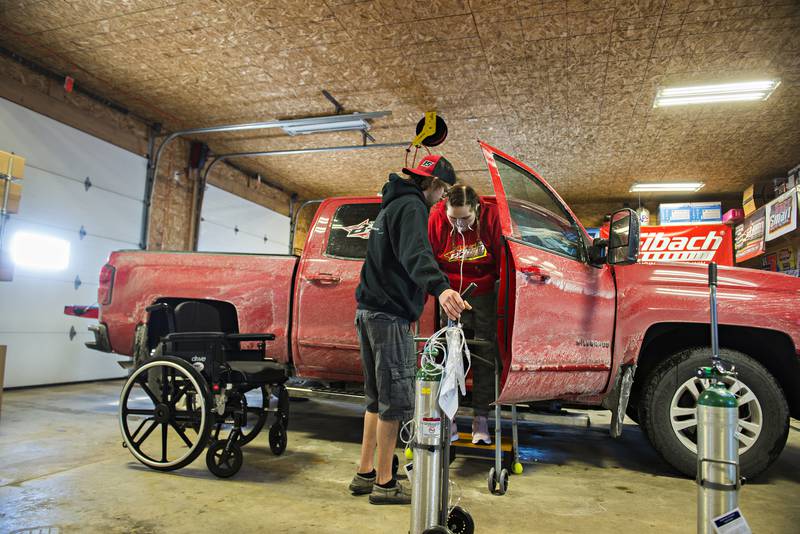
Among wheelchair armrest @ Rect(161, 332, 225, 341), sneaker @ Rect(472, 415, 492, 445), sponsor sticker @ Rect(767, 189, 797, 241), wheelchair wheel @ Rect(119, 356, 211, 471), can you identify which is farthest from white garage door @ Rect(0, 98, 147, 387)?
sponsor sticker @ Rect(767, 189, 797, 241)

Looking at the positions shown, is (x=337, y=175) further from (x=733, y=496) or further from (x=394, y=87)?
(x=733, y=496)

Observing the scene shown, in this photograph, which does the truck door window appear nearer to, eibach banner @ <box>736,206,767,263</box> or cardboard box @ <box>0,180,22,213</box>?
cardboard box @ <box>0,180,22,213</box>

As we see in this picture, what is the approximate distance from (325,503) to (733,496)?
1.81m

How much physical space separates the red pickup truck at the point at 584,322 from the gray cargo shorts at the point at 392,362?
630 millimetres

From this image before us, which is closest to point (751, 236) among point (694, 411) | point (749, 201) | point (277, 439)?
point (749, 201)

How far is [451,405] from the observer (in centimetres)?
175

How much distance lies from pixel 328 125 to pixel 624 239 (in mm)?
5279

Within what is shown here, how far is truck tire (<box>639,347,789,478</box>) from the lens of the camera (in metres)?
3.09

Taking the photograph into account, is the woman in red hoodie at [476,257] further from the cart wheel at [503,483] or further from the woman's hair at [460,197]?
the cart wheel at [503,483]

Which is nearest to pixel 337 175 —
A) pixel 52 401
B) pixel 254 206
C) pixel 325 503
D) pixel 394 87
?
pixel 254 206

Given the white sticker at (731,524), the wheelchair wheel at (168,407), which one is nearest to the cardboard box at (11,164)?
the wheelchair wheel at (168,407)

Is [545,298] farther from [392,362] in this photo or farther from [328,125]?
[328,125]

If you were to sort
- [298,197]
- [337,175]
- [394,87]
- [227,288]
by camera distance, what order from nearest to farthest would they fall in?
[227,288] → [394,87] → [337,175] → [298,197]

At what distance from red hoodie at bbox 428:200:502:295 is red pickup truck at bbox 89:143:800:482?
226 millimetres
